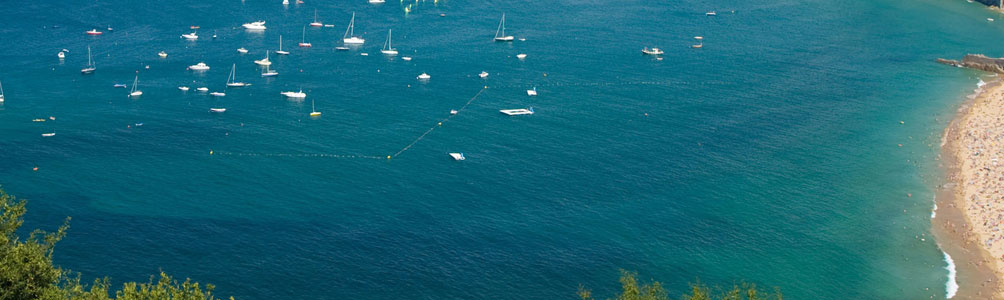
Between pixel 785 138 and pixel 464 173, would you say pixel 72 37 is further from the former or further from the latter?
pixel 785 138

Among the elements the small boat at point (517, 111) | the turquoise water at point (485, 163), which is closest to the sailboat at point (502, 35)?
the turquoise water at point (485, 163)

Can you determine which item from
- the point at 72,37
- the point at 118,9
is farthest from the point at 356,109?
the point at 118,9

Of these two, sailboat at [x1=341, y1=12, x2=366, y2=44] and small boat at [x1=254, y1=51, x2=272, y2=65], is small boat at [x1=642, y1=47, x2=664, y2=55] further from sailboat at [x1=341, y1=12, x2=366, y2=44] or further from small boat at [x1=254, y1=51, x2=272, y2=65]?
small boat at [x1=254, y1=51, x2=272, y2=65]

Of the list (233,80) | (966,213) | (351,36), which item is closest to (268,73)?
(233,80)

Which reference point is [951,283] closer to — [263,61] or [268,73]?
[268,73]

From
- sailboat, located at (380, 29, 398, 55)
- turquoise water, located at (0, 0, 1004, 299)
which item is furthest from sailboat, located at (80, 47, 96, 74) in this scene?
sailboat, located at (380, 29, 398, 55)

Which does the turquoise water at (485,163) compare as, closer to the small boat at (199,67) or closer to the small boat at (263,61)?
the small boat at (263,61)
